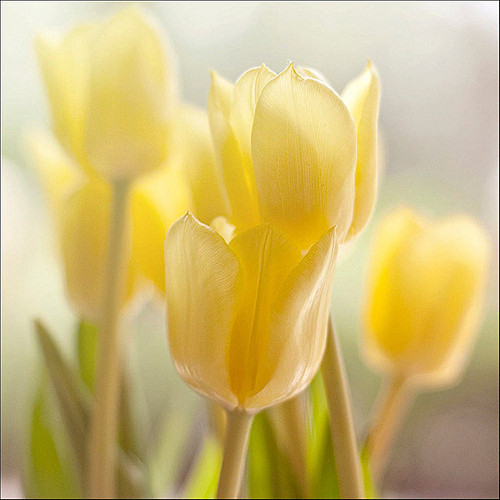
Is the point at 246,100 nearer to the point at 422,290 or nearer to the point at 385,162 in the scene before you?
the point at 422,290

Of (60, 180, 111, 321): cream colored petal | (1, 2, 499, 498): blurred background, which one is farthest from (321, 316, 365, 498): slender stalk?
(1, 2, 499, 498): blurred background

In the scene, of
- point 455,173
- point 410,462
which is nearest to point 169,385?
point 410,462

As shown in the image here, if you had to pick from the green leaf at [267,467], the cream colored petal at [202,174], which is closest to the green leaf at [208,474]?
the green leaf at [267,467]

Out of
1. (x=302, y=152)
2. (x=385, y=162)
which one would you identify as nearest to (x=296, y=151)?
(x=302, y=152)

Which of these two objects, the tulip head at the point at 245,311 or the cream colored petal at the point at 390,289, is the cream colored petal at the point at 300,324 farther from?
the cream colored petal at the point at 390,289

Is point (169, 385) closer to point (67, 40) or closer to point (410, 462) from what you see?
point (410, 462)

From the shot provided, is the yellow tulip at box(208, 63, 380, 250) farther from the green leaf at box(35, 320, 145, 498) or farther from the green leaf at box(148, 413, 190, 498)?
the green leaf at box(148, 413, 190, 498)
